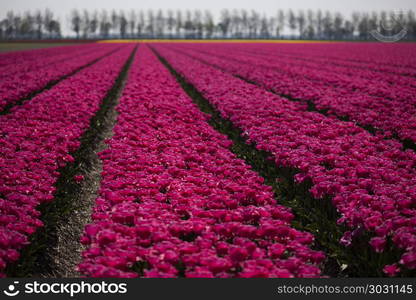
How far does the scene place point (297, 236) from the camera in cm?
374

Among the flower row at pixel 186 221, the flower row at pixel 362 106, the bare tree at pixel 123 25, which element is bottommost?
the flower row at pixel 186 221

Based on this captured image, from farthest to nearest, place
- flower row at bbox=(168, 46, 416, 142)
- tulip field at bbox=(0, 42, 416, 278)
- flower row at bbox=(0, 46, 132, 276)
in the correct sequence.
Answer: flower row at bbox=(168, 46, 416, 142) → flower row at bbox=(0, 46, 132, 276) → tulip field at bbox=(0, 42, 416, 278)

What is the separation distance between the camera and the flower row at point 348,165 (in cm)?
387

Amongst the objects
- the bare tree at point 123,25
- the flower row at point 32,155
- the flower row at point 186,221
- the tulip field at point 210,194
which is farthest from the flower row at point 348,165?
the bare tree at point 123,25

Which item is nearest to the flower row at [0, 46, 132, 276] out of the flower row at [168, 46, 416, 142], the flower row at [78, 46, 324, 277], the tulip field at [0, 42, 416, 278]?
the tulip field at [0, 42, 416, 278]

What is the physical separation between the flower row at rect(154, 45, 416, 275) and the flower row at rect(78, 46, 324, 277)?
72 cm

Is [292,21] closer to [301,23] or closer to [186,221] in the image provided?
[301,23]

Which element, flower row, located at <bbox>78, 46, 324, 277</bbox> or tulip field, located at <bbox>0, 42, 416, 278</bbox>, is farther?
tulip field, located at <bbox>0, 42, 416, 278</bbox>

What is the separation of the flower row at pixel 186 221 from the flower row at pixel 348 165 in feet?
2.36

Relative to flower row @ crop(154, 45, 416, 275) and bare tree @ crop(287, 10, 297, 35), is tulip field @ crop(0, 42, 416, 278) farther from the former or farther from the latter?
bare tree @ crop(287, 10, 297, 35)

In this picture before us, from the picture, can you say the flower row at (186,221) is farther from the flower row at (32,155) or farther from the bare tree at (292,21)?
the bare tree at (292,21)

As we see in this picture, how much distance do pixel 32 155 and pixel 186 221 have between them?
3233 millimetres

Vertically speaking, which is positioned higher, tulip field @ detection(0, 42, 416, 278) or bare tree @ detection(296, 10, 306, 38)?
bare tree @ detection(296, 10, 306, 38)

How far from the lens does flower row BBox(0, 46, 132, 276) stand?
3852mm
